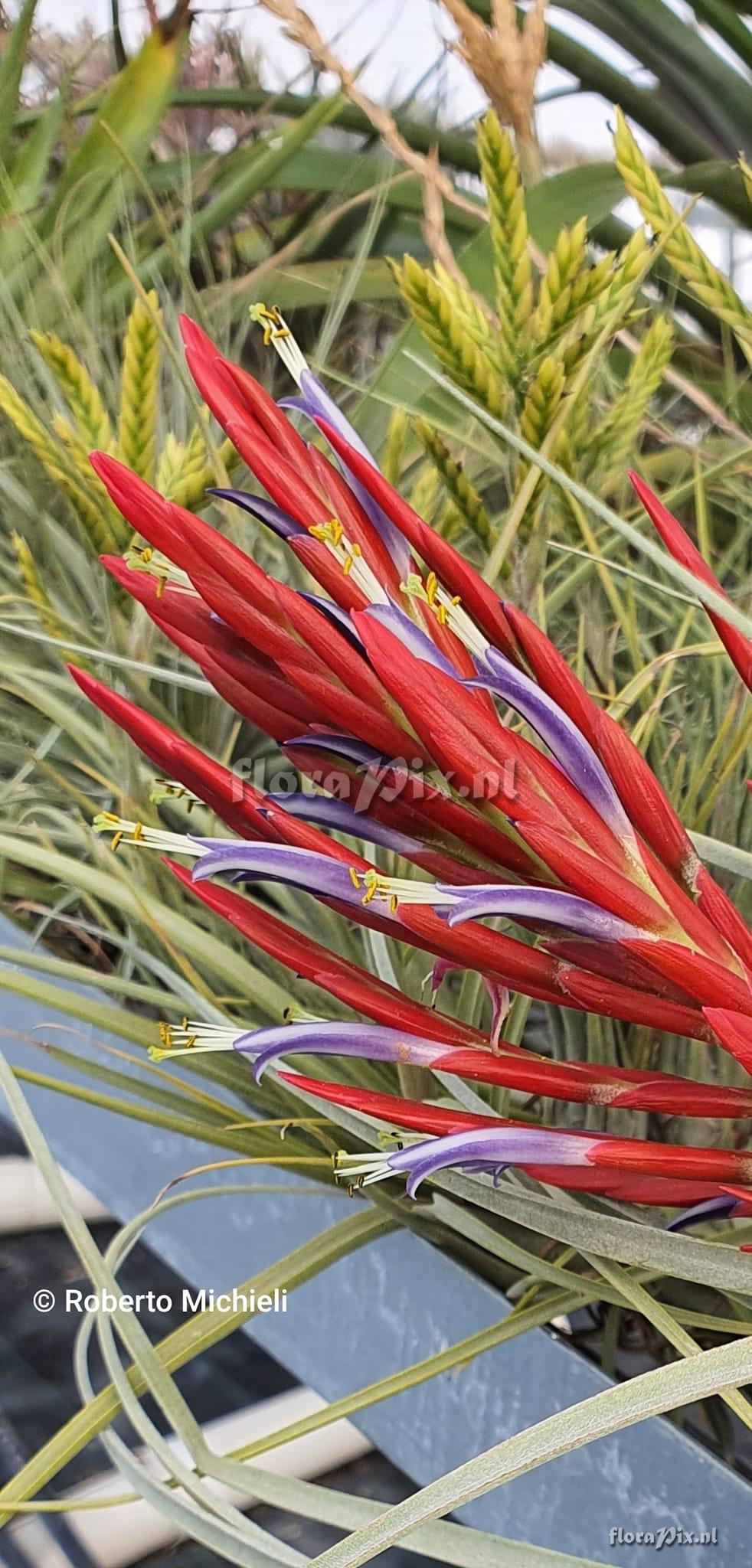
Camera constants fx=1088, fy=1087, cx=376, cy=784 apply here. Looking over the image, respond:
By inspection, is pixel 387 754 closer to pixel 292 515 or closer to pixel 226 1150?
pixel 292 515

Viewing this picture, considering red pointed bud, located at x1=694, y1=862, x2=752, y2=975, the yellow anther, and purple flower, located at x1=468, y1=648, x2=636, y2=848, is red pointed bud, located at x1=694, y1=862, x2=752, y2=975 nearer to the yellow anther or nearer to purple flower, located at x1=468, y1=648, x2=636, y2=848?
purple flower, located at x1=468, y1=648, x2=636, y2=848

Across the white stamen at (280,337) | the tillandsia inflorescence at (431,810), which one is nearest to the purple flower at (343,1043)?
the tillandsia inflorescence at (431,810)

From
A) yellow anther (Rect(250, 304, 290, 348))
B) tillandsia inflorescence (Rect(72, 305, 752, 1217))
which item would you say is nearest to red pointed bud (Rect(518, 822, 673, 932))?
tillandsia inflorescence (Rect(72, 305, 752, 1217))

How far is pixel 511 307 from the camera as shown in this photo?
0.70 ft

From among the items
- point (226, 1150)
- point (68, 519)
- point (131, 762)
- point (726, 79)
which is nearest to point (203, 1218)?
point (226, 1150)

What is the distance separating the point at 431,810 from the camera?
0.51ft

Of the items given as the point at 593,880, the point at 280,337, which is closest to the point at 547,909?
the point at 593,880

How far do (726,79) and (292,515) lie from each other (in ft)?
2.27

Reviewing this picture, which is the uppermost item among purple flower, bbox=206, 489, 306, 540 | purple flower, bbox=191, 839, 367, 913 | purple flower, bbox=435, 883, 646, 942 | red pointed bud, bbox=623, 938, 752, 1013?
purple flower, bbox=206, 489, 306, 540

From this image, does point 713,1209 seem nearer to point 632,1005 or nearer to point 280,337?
point 632,1005

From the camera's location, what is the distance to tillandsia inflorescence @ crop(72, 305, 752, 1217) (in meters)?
0.15

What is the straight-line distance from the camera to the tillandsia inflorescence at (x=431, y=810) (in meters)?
0.15

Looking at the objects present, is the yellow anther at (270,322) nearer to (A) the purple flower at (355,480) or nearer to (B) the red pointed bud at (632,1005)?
(A) the purple flower at (355,480)

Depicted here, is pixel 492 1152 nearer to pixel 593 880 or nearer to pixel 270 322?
pixel 593 880
